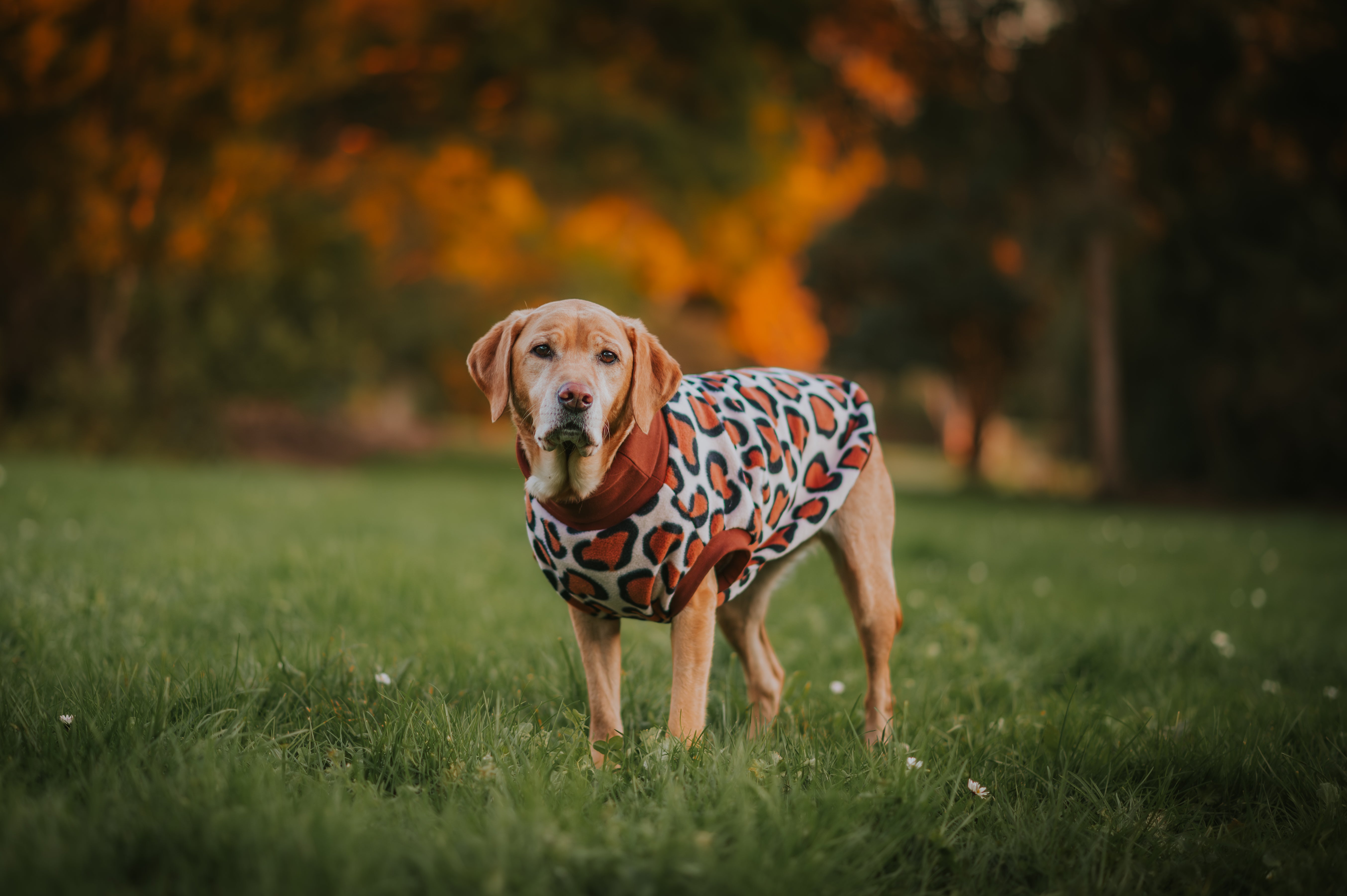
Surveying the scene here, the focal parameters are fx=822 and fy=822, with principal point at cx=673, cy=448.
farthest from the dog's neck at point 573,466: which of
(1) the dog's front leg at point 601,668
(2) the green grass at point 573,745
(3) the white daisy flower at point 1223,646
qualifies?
(3) the white daisy flower at point 1223,646

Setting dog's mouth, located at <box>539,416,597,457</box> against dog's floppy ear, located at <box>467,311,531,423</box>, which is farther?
dog's floppy ear, located at <box>467,311,531,423</box>

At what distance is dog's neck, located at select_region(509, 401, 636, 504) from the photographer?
252cm

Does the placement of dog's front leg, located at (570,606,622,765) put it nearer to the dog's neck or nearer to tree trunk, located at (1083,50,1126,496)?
the dog's neck

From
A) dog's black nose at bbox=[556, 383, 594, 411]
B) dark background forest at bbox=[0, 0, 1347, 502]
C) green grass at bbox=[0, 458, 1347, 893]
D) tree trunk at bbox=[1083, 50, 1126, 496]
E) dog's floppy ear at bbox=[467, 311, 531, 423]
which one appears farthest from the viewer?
tree trunk at bbox=[1083, 50, 1126, 496]

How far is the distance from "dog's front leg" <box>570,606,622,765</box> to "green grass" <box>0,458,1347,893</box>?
0.37ft

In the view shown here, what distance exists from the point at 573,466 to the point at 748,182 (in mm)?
14036

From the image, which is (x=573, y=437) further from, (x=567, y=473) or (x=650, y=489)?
(x=650, y=489)

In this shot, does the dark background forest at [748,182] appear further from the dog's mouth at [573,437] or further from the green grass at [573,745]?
the dog's mouth at [573,437]

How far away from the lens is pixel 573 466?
Result: 2.54 m

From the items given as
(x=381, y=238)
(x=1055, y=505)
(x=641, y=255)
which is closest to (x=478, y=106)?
(x=381, y=238)

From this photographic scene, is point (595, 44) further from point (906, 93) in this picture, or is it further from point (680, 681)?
point (680, 681)

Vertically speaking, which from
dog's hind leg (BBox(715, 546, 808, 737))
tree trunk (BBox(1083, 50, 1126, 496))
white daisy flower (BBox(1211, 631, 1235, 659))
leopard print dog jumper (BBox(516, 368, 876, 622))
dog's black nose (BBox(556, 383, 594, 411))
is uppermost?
tree trunk (BBox(1083, 50, 1126, 496))

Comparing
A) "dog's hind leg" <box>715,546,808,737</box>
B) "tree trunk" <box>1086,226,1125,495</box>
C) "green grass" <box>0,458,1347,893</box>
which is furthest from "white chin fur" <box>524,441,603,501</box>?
"tree trunk" <box>1086,226,1125,495</box>

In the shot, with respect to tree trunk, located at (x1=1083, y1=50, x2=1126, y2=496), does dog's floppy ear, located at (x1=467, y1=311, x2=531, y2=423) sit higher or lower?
lower
